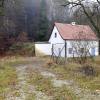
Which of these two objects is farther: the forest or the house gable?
the forest

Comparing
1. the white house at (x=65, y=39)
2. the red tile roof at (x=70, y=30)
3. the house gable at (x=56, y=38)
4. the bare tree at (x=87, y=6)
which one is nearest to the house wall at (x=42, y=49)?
the white house at (x=65, y=39)

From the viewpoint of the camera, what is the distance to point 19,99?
862 centimetres

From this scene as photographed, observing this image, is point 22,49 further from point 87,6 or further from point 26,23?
point 87,6

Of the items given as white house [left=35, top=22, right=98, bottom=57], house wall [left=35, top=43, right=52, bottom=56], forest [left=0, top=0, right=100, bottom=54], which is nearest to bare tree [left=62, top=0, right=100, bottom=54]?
white house [left=35, top=22, right=98, bottom=57]

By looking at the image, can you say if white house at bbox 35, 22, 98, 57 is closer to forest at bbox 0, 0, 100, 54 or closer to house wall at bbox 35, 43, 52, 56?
house wall at bbox 35, 43, 52, 56

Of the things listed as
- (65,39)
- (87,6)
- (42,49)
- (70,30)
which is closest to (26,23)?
(42,49)

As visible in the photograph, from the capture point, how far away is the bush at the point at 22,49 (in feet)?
127

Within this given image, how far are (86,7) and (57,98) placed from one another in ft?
40.8

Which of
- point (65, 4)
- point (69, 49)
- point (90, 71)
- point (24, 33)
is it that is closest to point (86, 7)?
point (65, 4)

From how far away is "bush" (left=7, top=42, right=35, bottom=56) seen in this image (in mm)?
38688

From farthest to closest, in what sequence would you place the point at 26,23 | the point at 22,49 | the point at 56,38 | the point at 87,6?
1. the point at 26,23
2. the point at 22,49
3. the point at 56,38
4. the point at 87,6

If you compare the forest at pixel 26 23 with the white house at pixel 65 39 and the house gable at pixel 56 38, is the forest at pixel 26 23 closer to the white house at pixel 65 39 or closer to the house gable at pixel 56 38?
the white house at pixel 65 39

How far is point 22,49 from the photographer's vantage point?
4003 cm

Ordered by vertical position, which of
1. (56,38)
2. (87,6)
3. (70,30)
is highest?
(87,6)
